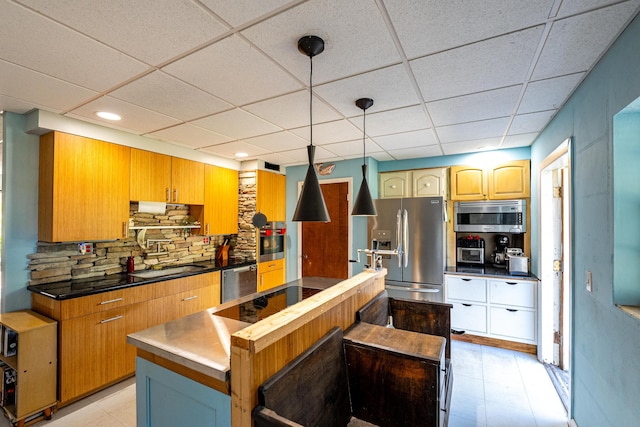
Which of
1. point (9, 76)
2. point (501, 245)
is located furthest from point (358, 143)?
point (9, 76)

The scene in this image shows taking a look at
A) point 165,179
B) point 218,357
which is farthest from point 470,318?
point 165,179

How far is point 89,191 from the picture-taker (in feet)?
9.14

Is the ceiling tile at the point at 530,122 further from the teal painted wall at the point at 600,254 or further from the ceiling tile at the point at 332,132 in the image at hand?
the ceiling tile at the point at 332,132

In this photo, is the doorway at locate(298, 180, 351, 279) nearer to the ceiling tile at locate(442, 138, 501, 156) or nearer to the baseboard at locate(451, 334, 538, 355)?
the ceiling tile at locate(442, 138, 501, 156)

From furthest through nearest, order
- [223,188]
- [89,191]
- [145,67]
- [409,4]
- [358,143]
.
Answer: [223,188], [358,143], [89,191], [145,67], [409,4]

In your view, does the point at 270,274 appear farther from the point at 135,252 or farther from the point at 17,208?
the point at 17,208

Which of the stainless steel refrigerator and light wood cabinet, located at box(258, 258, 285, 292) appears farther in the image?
light wood cabinet, located at box(258, 258, 285, 292)

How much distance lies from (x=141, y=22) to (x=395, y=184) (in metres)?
3.62

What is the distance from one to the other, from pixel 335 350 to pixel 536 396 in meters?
2.19

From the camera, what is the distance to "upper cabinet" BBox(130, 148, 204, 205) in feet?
10.5

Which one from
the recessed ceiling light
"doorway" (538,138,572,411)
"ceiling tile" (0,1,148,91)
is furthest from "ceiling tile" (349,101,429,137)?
the recessed ceiling light

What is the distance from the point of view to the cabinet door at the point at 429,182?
13.3 ft

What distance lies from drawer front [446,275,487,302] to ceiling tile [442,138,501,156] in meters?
1.64

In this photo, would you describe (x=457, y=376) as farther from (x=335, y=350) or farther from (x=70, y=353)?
(x=70, y=353)
